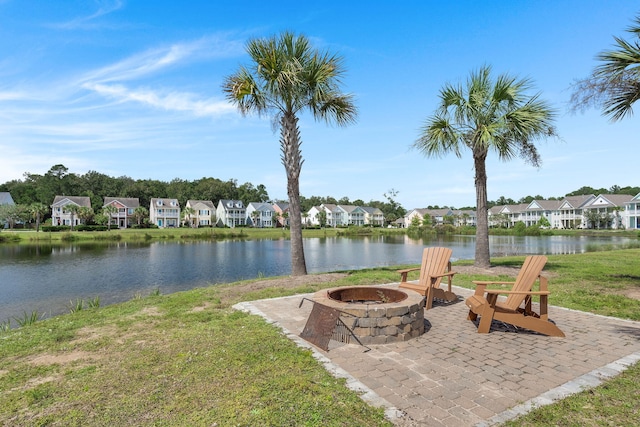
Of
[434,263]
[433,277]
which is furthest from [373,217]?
[433,277]

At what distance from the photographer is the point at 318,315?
5.37 m

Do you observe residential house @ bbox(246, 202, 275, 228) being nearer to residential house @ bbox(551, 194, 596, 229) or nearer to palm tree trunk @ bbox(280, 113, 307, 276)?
residential house @ bbox(551, 194, 596, 229)

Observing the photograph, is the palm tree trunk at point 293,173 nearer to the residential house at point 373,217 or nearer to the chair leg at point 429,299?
the chair leg at point 429,299

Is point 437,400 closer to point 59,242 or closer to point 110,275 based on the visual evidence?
point 110,275

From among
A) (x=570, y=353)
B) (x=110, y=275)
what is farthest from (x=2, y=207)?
(x=570, y=353)

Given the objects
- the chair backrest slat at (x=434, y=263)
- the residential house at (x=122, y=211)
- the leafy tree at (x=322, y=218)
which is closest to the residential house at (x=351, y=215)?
the leafy tree at (x=322, y=218)

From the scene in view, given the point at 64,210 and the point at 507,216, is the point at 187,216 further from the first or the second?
the point at 507,216

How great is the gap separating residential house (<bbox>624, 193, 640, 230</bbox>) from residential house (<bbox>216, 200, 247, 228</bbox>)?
78060 millimetres

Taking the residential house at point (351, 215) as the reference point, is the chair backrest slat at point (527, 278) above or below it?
below

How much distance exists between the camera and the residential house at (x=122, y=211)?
7038 cm

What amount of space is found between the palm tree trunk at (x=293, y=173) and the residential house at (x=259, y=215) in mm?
75068

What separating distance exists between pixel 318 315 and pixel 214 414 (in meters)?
2.36

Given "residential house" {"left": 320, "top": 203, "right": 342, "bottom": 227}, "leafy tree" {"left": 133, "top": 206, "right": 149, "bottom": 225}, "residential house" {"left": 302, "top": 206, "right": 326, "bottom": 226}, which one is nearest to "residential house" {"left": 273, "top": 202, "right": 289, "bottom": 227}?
"residential house" {"left": 302, "top": 206, "right": 326, "bottom": 226}

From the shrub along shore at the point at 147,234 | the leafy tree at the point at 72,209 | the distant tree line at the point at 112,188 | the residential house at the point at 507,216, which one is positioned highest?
the distant tree line at the point at 112,188
